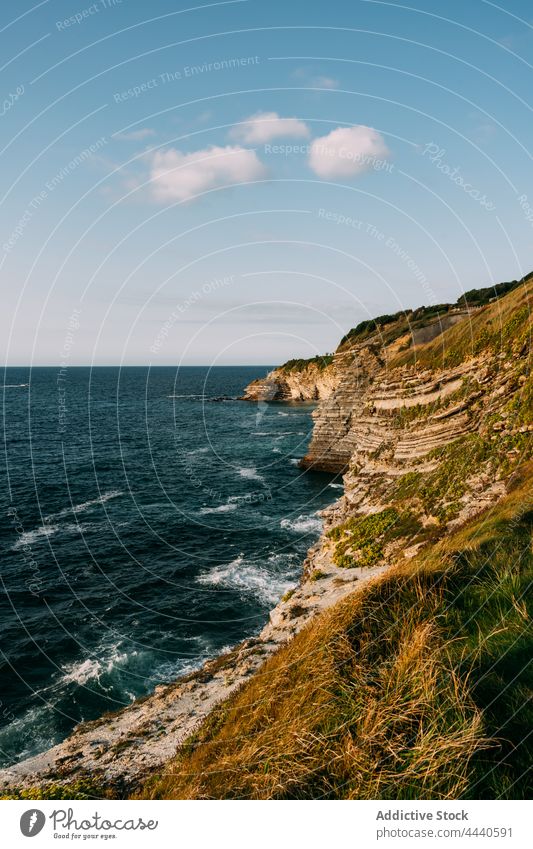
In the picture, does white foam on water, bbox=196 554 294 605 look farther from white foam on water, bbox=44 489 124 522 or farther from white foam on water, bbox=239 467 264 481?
white foam on water, bbox=239 467 264 481

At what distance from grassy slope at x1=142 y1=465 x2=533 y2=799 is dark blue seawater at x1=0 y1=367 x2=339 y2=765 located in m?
15.3

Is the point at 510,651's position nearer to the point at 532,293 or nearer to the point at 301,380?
the point at 532,293

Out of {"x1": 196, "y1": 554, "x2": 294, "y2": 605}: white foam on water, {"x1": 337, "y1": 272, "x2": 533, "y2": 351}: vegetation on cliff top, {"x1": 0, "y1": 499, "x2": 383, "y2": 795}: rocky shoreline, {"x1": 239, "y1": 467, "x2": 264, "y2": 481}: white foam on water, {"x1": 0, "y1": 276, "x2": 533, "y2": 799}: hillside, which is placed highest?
{"x1": 337, "y1": 272, "x2": 533, "y2": 351}: vegetation on cliff top

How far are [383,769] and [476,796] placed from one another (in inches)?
37.7

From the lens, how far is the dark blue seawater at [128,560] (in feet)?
71.6

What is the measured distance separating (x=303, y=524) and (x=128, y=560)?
15481 millimetres

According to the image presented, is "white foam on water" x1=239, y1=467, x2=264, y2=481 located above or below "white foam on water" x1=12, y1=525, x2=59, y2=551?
above

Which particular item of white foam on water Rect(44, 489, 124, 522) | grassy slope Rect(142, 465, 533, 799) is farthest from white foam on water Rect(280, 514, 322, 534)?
grassy slope Rect(142, 465, 533, 799)

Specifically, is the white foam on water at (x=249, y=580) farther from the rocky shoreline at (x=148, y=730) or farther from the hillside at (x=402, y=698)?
the hillside at (x=402, y=698)

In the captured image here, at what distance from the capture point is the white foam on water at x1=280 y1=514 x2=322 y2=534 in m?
39.3

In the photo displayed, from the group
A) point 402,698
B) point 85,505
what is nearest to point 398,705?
point 402,698

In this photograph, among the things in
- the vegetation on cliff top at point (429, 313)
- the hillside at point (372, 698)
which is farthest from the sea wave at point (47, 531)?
the vegetation on cliff top at point (429, 313)

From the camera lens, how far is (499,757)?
16.1 ft

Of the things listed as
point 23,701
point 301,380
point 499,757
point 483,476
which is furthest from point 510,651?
point 301,380
